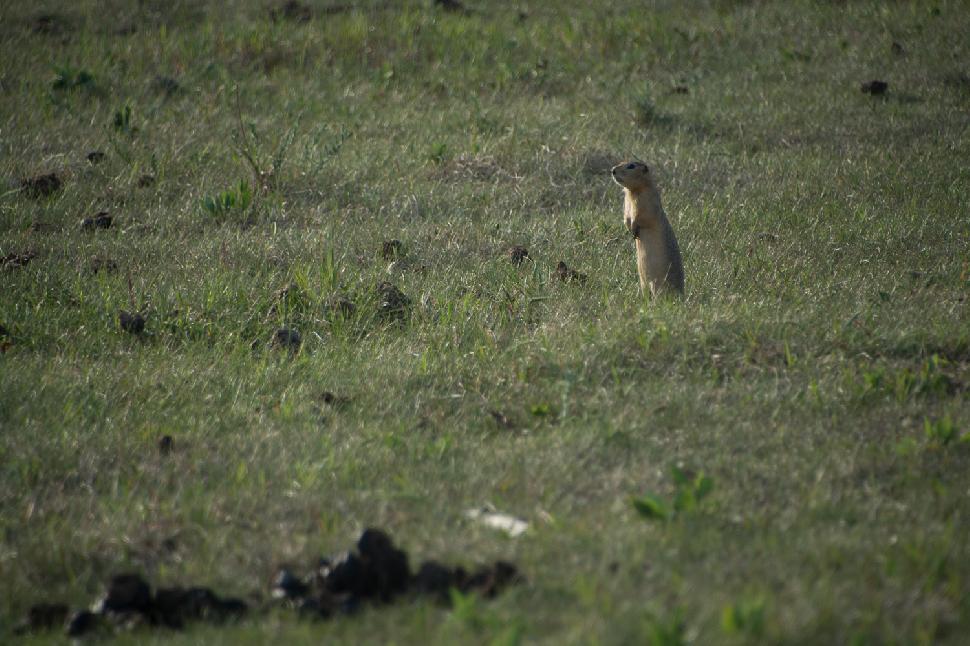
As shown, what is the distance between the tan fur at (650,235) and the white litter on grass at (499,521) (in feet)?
7.80

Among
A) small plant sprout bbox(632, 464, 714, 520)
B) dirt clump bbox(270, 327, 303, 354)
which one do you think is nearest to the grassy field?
small plant sprout bbox(632, 464, 714, 520)

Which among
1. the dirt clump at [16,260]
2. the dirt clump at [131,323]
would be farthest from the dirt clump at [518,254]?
the dirt clump at [16,260]

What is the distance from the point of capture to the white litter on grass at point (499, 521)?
3441 mm

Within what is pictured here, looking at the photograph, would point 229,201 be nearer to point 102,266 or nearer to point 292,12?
point 102,266

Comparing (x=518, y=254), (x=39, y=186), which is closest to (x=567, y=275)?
(x=518, y=254)

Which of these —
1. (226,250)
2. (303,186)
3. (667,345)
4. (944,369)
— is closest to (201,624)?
(667,345)

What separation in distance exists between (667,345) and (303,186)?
3.67 meters

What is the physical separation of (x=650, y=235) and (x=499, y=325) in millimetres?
1082

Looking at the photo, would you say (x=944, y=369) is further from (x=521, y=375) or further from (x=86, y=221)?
(x=86, y=221)

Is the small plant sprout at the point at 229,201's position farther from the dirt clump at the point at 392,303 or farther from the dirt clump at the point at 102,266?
the dirt clump at the point at 392,303

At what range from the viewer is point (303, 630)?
9.66ft

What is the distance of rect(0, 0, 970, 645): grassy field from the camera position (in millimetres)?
3250

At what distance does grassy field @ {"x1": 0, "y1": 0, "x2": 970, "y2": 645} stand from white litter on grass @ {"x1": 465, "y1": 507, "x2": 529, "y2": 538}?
0.19 ft

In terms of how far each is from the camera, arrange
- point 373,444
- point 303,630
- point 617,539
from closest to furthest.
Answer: point 303,630, point 617,539, point 373,444
